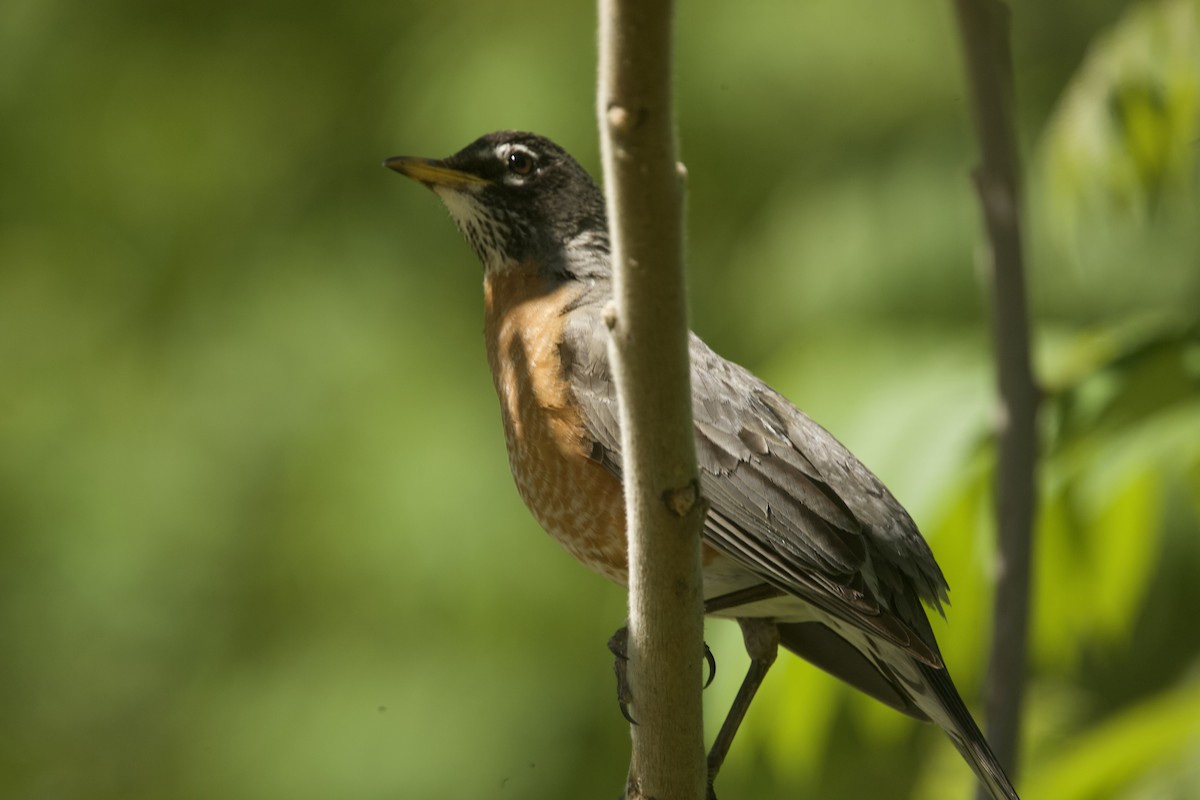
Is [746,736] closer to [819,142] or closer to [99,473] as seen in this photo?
[819,142]

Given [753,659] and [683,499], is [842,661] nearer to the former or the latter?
[753,659]

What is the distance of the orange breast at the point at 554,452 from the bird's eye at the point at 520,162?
545mm

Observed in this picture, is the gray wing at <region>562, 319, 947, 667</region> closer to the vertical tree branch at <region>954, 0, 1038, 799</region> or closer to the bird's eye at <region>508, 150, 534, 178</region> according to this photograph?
the vertical tree branch at <region>954, 0, 1038, 799</region>

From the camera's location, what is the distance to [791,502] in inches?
122

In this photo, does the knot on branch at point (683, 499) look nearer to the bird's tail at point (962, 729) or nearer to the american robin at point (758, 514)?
the american robin at point (758, 514)

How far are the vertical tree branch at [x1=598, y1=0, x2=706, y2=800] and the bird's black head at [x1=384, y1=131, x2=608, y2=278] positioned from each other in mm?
1780

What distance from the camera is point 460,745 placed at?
21.5ft

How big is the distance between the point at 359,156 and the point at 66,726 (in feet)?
12.7

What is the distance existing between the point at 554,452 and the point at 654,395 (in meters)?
1.29

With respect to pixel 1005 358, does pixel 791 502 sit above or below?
below

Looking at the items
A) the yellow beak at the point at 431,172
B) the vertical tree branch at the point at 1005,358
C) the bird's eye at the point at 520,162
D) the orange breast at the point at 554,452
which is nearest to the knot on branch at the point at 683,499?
the orange breast at the point at 554,452

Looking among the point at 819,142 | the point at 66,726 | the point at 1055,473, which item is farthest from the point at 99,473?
the point at 1055,473

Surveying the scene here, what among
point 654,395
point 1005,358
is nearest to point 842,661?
point 1005,358

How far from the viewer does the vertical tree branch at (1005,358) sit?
9.88ft
